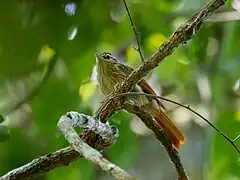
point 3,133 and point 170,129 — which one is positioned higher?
point 170,129

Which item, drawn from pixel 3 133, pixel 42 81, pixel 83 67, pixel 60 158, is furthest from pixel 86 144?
pixel 83 67

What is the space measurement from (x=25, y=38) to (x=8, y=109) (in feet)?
2.26

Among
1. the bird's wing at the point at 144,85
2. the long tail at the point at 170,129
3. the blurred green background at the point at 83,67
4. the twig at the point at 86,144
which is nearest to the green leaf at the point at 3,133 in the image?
the blurred green background at the point at 83,67

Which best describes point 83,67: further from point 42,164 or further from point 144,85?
point 42,164

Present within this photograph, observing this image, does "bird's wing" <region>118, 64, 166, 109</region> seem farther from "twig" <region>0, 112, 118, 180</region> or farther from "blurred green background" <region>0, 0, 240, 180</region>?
"twig" <region>0, 112, 118, 180</region>

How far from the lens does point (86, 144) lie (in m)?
0.72

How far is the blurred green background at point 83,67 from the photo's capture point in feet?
2.29

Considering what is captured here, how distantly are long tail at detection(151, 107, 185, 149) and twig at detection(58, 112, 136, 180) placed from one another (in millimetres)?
583

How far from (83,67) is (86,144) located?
0.84 metres

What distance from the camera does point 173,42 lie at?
100 cm

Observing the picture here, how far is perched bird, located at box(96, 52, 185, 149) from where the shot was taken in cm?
167

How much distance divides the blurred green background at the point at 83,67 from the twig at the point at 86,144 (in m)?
0.09

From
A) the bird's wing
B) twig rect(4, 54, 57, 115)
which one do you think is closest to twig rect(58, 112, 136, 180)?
twig rect(4, 54, 57, 115)

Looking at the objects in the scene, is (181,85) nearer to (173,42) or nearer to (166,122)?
(166,122)
